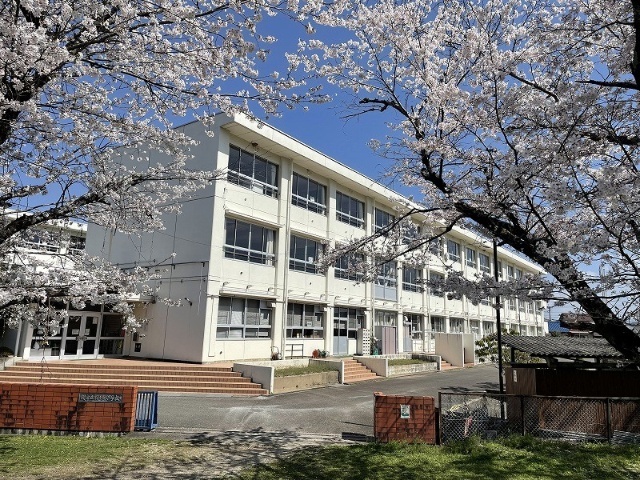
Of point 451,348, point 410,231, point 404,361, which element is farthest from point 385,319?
point 410,231

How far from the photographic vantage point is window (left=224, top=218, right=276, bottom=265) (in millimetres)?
19938

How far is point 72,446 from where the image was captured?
807 centimetres

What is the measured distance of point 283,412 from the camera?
41.1 ft

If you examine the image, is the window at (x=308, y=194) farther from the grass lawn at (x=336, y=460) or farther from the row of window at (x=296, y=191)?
the grass lawn at (x=336, y=460)

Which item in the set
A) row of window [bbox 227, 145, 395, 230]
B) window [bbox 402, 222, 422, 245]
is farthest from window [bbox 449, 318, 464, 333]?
window [bbox 402, 222, 422, 245]

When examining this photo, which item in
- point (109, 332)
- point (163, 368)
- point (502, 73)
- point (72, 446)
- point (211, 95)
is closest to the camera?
point (211, 95)

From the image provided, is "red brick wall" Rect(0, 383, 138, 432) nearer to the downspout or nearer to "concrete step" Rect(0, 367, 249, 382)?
"concrete step" Rect(0, 367, 249, 382)

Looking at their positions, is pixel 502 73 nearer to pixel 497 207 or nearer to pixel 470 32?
pixel 470 32

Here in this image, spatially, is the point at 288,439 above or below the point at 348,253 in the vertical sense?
below

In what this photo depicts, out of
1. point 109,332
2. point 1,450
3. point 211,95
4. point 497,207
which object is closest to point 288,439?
point 1,450

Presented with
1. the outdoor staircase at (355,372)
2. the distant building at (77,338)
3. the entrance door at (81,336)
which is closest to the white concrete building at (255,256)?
the distant building at (77,338)

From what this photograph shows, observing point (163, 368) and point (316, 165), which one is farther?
point (316, 165)

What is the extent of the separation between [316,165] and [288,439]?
54.6 ft

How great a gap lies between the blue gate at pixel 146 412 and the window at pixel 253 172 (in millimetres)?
11809
